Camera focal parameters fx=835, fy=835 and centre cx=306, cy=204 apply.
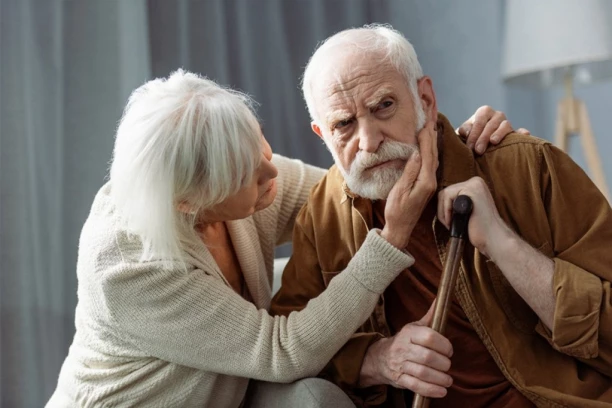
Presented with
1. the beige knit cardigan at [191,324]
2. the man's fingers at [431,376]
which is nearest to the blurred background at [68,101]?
the beige knit cardigan at [191,324]

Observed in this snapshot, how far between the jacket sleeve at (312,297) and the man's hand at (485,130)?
42 cm

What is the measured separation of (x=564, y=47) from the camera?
284 centimetres

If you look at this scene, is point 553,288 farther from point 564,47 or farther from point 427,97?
point 564,47

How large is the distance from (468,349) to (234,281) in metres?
0.55

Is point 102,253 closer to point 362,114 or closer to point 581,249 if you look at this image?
point 362,114

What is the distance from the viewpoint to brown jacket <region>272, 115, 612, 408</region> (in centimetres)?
159

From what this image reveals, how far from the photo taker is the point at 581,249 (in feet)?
5.37

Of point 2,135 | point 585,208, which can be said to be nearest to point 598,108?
point 585,208

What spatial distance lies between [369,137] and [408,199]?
16 cm

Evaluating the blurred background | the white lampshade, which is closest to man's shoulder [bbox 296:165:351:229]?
the blurred background

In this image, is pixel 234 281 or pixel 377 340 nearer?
pixel 377 340

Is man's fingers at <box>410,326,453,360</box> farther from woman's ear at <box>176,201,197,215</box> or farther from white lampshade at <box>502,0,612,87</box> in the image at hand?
white lampshade at <box>502,0,612,87</box>

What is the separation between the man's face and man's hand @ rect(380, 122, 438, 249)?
0.16ft

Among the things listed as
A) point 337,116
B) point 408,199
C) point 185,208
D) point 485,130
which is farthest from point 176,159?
point 485,130
